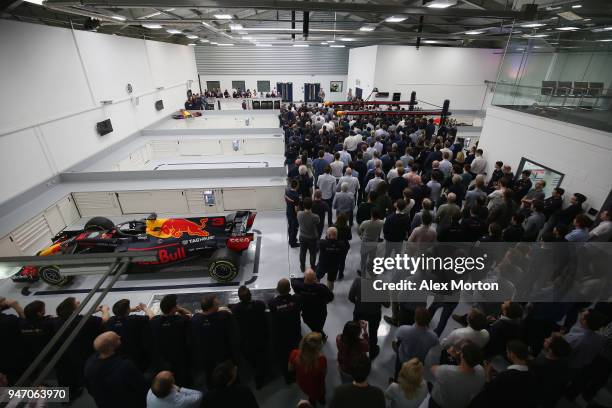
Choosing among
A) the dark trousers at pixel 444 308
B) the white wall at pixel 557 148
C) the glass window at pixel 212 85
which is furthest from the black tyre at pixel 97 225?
the glass window at pixel 212 85

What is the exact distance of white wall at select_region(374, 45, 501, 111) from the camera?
53.6 feet

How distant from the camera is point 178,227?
5465 mm

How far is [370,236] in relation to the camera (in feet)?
15.0

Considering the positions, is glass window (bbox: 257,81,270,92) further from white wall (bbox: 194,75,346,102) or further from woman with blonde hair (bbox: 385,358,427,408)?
woman with blonde hair (bbox: 385,358,427,408)

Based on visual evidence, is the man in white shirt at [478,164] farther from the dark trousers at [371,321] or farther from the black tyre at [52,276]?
the black tyre at [52,276]

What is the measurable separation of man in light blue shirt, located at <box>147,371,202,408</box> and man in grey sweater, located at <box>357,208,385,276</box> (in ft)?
9.92

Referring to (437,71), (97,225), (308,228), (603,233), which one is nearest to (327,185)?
(308,228)

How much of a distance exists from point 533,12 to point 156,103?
1458cm

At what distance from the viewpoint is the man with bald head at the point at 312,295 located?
3.31 m

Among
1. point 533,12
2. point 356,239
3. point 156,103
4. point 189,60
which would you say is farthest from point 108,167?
point 189,60

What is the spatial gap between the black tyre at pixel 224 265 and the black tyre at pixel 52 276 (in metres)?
2.56

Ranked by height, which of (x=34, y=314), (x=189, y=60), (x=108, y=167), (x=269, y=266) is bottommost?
→ (x=269, y=266)

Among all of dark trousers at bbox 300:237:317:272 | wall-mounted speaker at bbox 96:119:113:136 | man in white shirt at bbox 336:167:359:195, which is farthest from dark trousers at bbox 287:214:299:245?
wall-mounted speaker at bbox 96:119:113:136

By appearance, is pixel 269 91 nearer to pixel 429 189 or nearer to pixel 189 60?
pixel 189 60
